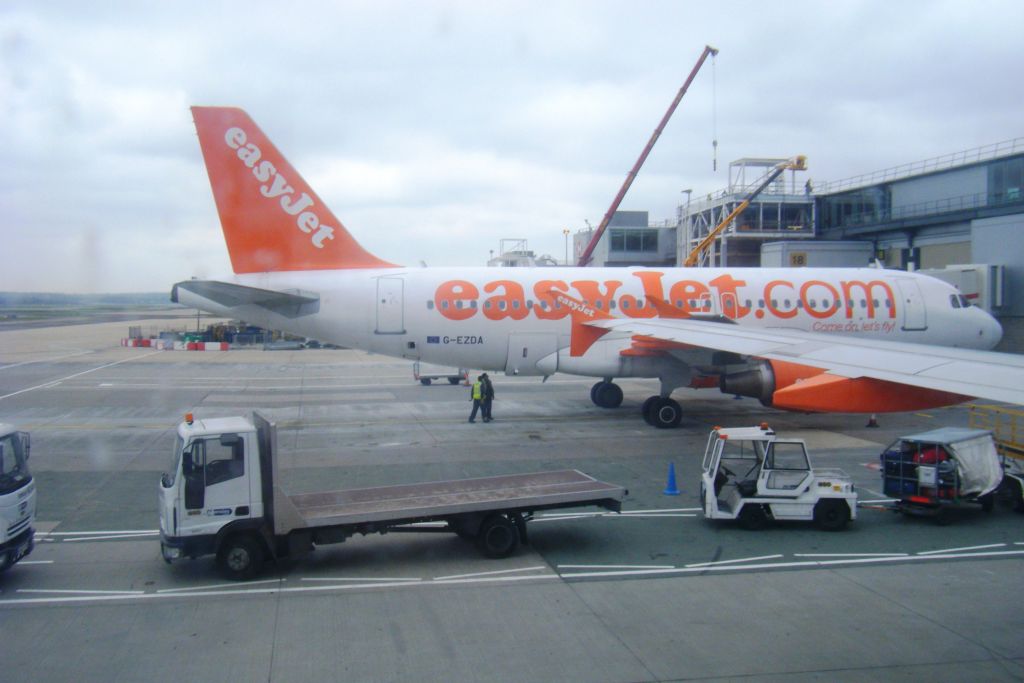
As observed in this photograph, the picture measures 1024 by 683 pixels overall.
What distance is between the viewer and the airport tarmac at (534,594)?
9070mm

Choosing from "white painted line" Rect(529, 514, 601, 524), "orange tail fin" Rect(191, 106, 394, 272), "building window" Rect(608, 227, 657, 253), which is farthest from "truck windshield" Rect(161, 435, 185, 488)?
"building window" Rect(608, 227, 657, 253)

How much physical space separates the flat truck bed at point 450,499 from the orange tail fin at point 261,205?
14.1 meters

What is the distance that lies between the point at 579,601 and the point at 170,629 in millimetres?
5318

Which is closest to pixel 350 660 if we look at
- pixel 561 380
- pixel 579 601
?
pixel 579 601

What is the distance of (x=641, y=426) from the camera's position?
25719mm

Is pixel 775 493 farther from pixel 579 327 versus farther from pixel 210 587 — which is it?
pixel 579 327

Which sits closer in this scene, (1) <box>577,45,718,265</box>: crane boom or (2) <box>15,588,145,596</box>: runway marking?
(2) <box>15,588,145,596</box>: runway marking

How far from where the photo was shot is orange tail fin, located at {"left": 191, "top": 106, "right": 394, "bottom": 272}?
24.9m

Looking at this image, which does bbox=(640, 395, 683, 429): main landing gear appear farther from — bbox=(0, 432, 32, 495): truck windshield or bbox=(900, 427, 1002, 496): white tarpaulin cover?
bbox=(0, 432, 32, 495): truck windshield

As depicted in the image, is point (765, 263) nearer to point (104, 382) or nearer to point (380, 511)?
point (104, 382)

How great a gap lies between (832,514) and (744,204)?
38.2 meters

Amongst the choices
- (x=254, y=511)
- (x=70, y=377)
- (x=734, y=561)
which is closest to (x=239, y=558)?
(x=254, y=511)

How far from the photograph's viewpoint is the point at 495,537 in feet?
42.3

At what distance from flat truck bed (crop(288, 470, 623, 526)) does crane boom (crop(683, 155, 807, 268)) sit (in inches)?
1529
